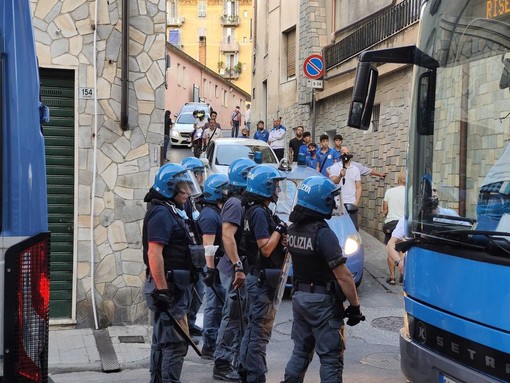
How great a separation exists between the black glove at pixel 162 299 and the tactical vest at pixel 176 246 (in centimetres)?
22

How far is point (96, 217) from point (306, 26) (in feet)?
48.9

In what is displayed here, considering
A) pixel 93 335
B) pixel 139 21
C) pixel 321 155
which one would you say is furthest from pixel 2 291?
pixel 321 155

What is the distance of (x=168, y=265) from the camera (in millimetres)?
5785

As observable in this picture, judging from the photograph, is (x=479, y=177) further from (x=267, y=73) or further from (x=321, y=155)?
(x=267, y=73)

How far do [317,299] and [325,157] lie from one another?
10.3 metres

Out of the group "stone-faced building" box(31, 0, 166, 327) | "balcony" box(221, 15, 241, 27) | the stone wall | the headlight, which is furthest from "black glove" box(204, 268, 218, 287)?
"balcony" box(221, 15, 241, 27)

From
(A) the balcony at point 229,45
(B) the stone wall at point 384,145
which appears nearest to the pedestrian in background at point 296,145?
(B) the stone wall at point 384,145

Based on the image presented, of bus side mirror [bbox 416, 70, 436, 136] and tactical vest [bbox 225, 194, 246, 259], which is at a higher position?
bus side mirror [bbox 416, 70, 436, 136]

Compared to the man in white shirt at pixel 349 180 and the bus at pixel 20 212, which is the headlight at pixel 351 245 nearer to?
the man in white shirt at pixel 349 180

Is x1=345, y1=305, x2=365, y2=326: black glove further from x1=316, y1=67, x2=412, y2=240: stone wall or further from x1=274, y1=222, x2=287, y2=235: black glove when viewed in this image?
x1=316, y1=67, x2=412, y2=240: stone wall

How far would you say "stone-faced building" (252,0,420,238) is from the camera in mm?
14953

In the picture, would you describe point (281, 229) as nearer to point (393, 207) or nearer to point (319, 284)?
point (319, 284)

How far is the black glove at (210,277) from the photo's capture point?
7266 mm

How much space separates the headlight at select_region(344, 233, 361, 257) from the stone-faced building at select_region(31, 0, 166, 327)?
10.6ft
